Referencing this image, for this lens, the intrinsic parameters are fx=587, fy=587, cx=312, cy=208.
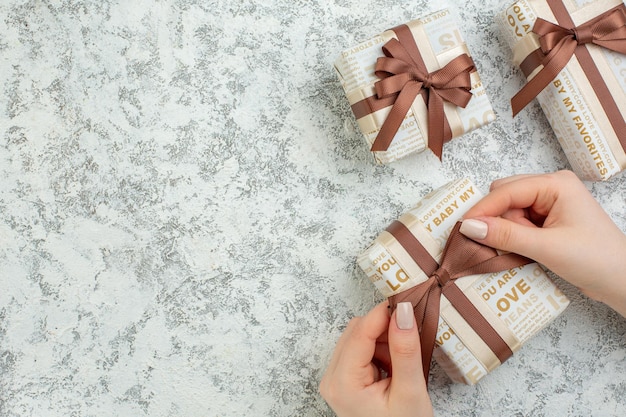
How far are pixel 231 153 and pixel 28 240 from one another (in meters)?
0.50

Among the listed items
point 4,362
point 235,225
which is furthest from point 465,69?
point 4,362

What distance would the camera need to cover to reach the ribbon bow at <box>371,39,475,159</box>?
122cm

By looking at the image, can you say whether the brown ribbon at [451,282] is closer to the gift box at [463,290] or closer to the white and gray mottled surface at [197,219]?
the gift box at [463,290]

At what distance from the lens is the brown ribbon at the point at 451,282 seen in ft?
3.74

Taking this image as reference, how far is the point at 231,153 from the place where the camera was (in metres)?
1.37

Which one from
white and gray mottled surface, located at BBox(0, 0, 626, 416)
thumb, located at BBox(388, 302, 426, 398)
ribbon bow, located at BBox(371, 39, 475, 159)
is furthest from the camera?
white and gray mottled surface, located at BBox(0, 0, 626, 416)

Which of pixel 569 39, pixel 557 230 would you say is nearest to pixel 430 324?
pixel 557 230

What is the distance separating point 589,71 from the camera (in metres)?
1.28

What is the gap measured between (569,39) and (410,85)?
1.20ft

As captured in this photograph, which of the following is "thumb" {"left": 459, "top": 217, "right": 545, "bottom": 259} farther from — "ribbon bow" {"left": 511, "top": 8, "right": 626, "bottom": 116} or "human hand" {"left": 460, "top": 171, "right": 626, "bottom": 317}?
"ribbon bow" {"left": 511, "top": 8, "right": 626, "bottom": 116}

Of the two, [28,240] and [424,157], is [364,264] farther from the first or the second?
[28,240]

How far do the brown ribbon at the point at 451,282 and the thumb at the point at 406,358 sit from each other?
58mm

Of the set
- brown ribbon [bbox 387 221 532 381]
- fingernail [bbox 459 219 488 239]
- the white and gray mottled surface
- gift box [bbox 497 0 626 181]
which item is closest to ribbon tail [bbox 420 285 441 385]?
brown ribbon [bbox 387 221 532 381]

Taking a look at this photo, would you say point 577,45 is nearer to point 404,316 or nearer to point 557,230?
point 557,230
